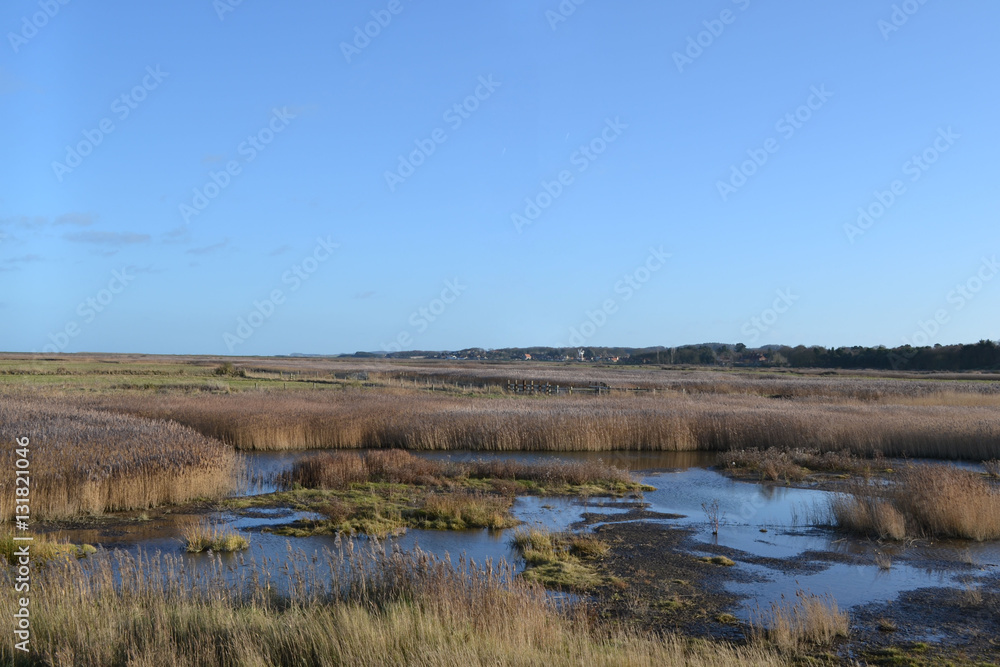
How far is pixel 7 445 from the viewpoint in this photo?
16609mm

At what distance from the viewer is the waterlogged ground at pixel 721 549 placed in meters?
10.4

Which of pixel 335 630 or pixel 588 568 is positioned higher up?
pixel 335 630

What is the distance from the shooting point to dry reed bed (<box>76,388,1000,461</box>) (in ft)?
86.6

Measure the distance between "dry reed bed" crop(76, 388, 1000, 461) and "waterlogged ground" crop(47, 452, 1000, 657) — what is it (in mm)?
7690

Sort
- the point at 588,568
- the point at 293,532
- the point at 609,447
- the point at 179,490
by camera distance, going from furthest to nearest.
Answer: the point at 609,447 → the point at 179,490 → the point at 293,532 → the point at 588,568

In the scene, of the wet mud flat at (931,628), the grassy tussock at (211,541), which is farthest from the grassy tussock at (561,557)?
the grassy tussock at (211,541)

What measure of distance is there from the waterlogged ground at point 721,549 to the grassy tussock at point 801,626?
0.33m

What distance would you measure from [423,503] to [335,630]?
10086 mm

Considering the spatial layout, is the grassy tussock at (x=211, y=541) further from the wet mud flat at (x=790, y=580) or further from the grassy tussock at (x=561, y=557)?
the wet mud flat at (x=790, y=580)

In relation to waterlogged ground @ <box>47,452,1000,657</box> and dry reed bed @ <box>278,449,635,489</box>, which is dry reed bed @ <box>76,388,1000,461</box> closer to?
dry reed bed @ <box>278,449,635,489</box>

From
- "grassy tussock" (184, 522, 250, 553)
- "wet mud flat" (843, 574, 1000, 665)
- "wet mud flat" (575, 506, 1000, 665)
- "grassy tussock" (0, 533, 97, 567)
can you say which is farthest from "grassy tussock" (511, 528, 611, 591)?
"grassy tussock" (0, 533, 97, 567)

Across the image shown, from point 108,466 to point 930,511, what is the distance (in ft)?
56.8

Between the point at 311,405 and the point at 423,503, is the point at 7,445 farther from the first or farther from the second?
the point at 311,405

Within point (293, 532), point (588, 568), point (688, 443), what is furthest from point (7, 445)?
point (688, 443)
